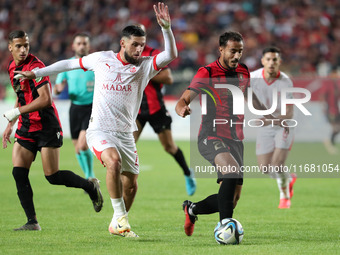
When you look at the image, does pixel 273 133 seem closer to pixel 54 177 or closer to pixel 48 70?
pixel 54 177

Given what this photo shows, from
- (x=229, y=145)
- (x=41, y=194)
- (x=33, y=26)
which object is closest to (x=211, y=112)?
(x=229, y=145)

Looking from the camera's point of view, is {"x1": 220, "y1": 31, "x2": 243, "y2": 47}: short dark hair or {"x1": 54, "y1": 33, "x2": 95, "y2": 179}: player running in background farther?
{"x1": 54, "y1": 33, "x2": 95, "y2": 179}: player running in background

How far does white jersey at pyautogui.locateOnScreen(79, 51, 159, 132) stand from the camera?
23.6 feet

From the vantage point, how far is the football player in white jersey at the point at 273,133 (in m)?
10.3

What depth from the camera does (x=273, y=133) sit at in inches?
414

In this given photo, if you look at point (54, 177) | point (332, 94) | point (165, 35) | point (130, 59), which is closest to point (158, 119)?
point (54, 177)

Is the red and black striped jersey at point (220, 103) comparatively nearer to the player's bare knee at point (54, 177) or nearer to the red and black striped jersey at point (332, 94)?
the player's bare knee at point (54, 177)

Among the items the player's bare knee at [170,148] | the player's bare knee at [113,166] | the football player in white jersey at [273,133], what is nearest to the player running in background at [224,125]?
the player's bare knee at [113,166]

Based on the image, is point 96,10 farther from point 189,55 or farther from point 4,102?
point 4,102

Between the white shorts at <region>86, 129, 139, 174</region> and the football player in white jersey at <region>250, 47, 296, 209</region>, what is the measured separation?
11.1ft

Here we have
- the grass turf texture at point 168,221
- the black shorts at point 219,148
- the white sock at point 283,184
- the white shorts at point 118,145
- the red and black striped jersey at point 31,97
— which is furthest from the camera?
the white sock at point 283,184

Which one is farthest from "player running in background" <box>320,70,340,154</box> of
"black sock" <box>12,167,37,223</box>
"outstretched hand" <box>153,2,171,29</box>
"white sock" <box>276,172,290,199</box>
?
"outstretched hand" <box>153,2,171,29</box>

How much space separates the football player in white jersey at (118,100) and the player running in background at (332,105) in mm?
13152

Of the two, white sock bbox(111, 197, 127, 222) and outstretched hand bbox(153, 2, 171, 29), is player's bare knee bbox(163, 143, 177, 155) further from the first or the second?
outstretched hand bbox(153, 2, 171, 29)
